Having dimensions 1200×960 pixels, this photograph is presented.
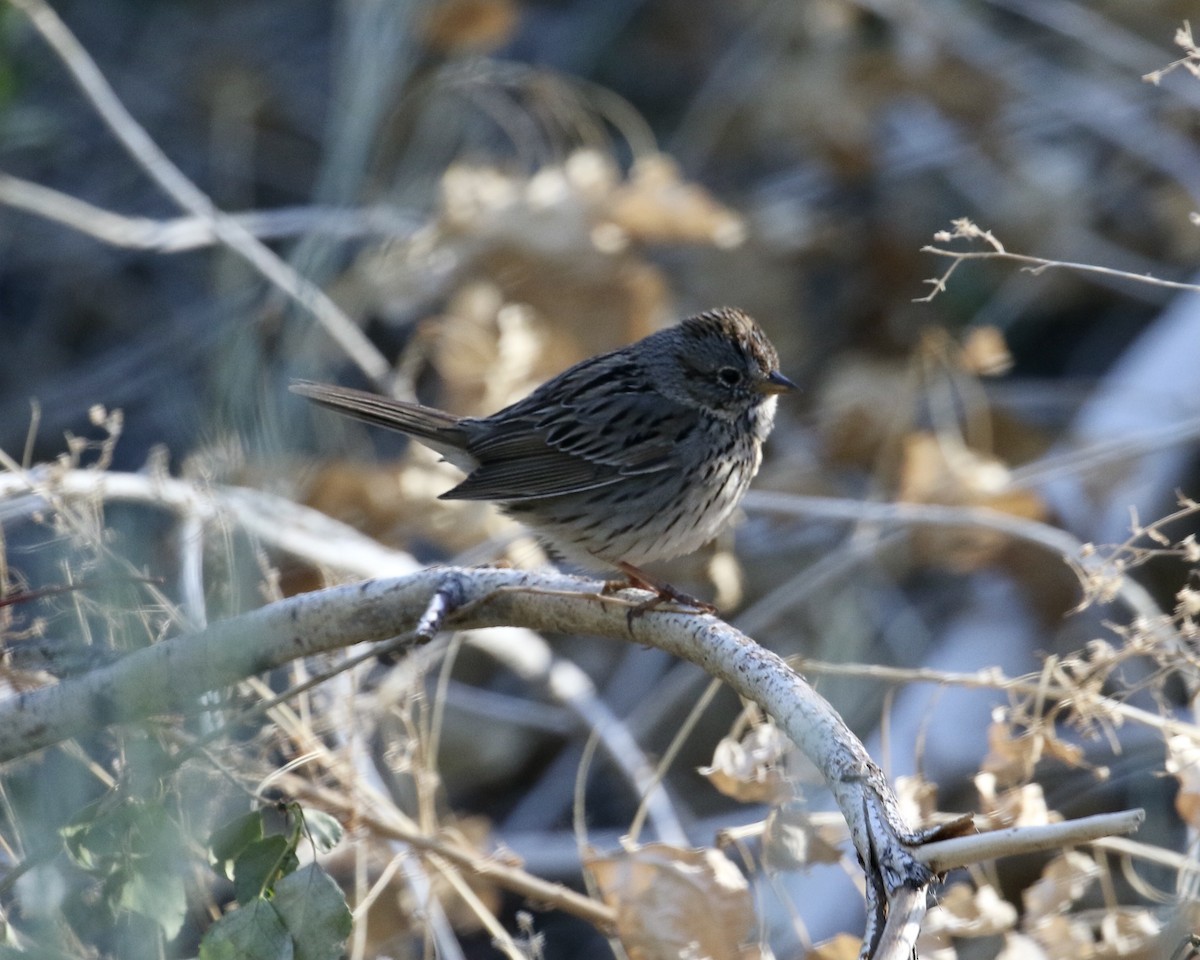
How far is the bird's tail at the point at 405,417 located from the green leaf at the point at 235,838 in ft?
4.56

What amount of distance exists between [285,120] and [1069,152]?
4.00 m

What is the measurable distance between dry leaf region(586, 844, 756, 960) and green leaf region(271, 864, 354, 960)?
0.79 meters

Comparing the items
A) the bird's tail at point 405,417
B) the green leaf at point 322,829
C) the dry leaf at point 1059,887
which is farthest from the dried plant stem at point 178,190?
the dry leaf at point 1059,887

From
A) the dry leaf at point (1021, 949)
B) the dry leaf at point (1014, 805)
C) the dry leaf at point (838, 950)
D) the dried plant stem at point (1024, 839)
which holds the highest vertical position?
the dried plant stem at point (1024, 839)

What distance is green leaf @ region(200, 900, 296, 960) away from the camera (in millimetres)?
2305

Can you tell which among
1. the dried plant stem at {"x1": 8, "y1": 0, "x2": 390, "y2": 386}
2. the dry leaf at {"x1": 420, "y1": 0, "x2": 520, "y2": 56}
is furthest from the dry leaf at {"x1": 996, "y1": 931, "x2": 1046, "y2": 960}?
Result: the dry leaf at {"x1": 420, "y1": 0, "x2": 520, "y2": 56}

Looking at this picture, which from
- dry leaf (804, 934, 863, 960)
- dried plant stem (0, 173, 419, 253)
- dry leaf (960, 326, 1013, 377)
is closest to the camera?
dry leaf (804, 934, 863, 960)

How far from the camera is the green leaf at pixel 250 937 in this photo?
2305 millimetres

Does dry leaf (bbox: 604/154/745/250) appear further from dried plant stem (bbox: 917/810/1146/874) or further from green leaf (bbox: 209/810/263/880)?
dried plant stem (bbox: 917/810/1146/874)

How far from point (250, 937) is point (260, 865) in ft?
0.42

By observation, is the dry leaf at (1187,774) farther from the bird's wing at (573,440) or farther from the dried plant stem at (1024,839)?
the bird's wing at (573,440)

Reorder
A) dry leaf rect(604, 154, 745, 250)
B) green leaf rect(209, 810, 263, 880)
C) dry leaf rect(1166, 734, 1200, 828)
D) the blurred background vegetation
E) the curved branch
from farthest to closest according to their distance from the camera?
1. dry leaf rect(604, 154, 745, 250)
2. the blurred background vegetation
3. dry leaf rect(1166, 734, 1200, 828)
4. green leaf rect(209, 810, 263, 880)
5. the curved branch

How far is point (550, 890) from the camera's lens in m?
2.97

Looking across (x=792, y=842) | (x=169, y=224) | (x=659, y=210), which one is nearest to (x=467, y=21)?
(x=659, y=210)
